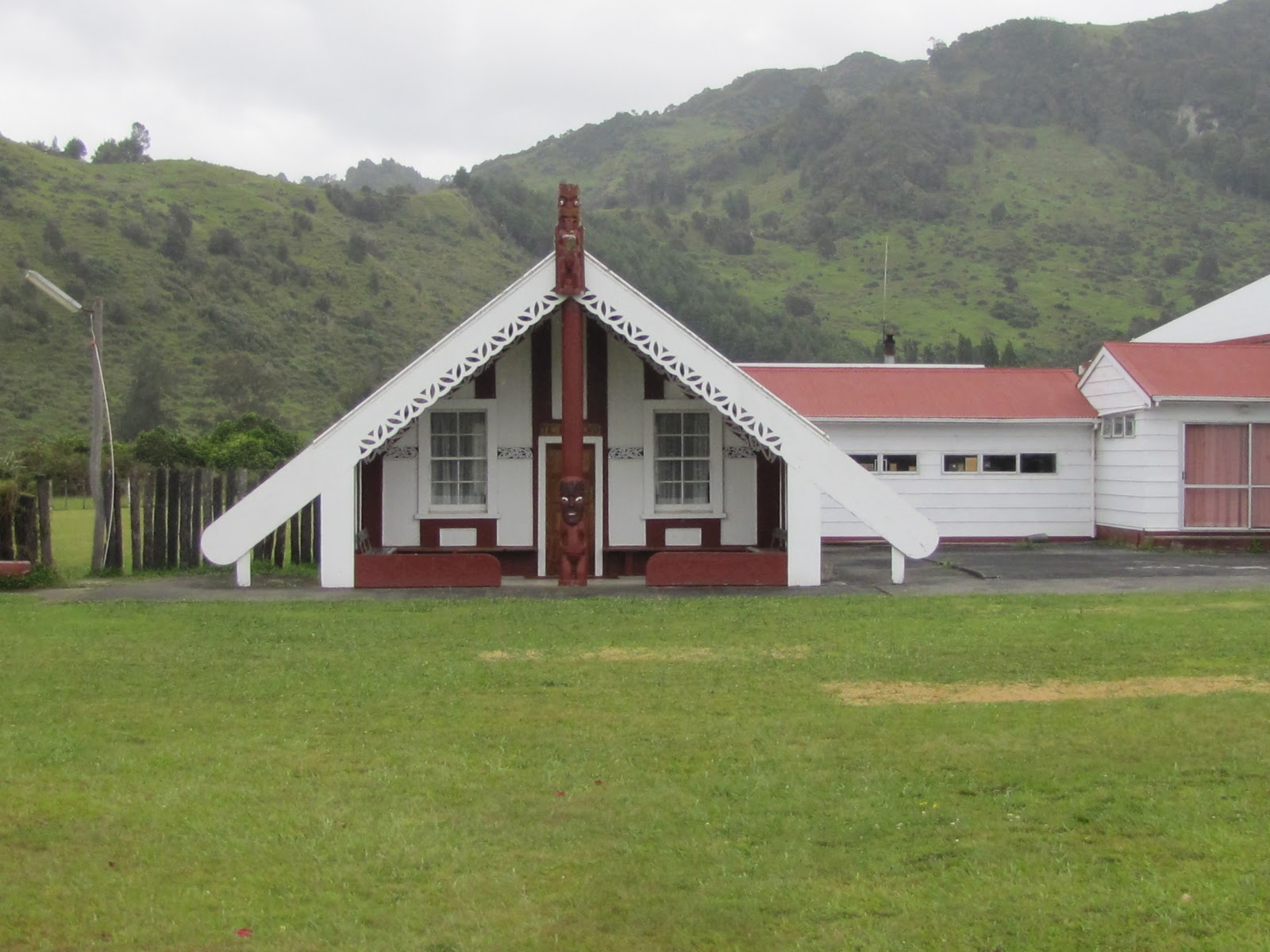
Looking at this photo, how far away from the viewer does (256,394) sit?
55.8 m

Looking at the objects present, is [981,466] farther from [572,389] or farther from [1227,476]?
[572,389]

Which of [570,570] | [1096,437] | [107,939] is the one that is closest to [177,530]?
[570,570]

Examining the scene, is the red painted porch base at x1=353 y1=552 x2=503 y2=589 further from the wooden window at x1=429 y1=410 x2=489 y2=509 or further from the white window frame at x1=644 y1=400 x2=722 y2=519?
the white window frame at x1=644 y1=400 x2=722 y2=519

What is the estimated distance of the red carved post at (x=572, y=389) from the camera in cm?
1661

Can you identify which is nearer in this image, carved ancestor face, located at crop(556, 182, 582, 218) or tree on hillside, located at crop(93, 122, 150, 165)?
carved ancestor face, located at crop(556, 182, 582, 218)

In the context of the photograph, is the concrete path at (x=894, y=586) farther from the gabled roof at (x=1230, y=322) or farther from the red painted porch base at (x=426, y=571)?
the gabled roof at (x=1230, y=322)

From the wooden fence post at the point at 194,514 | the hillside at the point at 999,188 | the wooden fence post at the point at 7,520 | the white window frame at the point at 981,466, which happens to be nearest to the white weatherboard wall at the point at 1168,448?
the white window frame at the point at 981,466

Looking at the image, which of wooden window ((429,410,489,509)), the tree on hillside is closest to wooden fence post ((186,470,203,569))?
wooden window ((429,410,489,509))

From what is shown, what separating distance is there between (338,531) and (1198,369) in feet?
50.8

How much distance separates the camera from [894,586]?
55.8ft

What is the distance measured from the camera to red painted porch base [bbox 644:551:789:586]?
1703 cm

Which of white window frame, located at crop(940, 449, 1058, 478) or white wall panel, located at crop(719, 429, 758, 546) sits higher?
white window frame, located at crop(940, 449, 1058, 478)

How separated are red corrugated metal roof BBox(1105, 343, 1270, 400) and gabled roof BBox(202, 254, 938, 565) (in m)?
8.58

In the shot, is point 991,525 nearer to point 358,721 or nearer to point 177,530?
point 177,530
